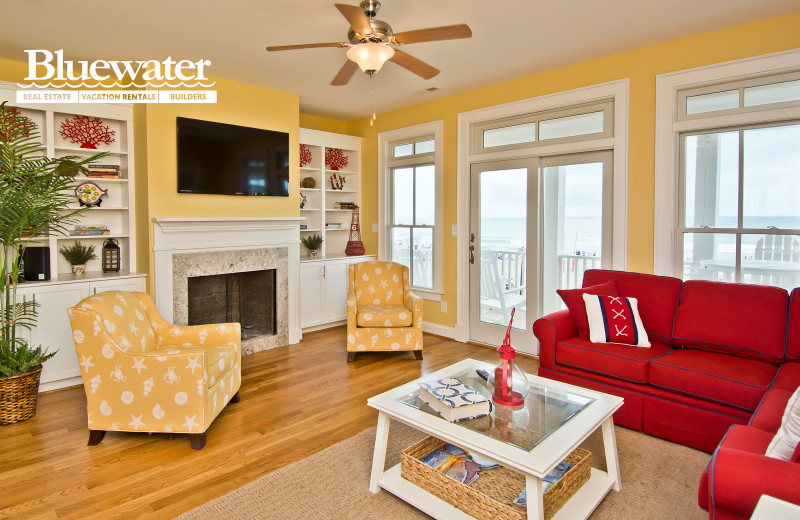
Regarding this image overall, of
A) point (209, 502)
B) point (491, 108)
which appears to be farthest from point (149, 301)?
point (491, 108)

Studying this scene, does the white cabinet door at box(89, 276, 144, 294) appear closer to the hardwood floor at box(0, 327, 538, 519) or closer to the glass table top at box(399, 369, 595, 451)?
the hardwood floor at box(0, 327, 538, 519)

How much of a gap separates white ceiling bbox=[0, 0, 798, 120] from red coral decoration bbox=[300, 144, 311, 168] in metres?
1.37

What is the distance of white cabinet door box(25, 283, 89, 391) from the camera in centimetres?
352

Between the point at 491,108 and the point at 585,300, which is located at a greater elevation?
the point at 491,108

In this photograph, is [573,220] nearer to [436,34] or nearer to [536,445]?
[436,34]

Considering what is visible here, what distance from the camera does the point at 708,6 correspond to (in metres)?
2.93

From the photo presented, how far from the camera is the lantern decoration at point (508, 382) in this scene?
2240 mm

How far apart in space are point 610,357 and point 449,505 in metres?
1.50

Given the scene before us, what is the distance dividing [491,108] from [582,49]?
1.11 meters

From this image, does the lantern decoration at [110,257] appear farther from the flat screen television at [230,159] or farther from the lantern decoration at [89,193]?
the flat screen television at [230,159]

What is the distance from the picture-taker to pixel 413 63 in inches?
114

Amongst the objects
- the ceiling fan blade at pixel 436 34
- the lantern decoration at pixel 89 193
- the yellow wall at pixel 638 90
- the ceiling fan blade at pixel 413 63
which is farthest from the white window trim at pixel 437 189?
the lantern decoration at pixel 89 193

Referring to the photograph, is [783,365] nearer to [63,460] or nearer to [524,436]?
[524,436]

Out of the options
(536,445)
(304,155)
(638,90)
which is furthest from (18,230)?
(638,90)
